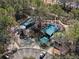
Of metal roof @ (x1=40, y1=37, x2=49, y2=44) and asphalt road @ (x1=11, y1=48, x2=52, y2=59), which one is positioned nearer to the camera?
asphalt road @ (x1=11, y1=48, x2=52, y2=59)

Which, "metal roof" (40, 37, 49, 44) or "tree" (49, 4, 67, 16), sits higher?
"tree" (49, 4, 67, 16)

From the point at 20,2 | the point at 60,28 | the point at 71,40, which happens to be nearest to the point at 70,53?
the point at 71,40

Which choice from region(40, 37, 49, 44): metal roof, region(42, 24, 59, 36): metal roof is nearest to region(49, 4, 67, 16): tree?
region(42, 24, 59, 36): metal roof

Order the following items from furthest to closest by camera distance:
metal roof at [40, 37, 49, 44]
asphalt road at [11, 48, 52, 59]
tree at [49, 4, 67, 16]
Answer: tree at [49, 4, 67, 16]
metal roof at [40, 37, 49, 44]
asphalt road at [11, 48, 52, 59]

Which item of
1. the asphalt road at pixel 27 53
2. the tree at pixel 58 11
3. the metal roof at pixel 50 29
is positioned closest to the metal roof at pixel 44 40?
the metal roof at pixel 50 29

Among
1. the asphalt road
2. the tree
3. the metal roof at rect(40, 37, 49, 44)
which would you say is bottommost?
the asphalt road

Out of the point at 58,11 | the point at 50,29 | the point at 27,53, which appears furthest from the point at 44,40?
the point at 58,11

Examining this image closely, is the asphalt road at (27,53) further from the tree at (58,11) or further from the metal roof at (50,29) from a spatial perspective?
the tree at (58,11)

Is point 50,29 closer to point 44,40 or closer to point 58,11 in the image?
point 44,40

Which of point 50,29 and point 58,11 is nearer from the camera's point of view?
point 50,29

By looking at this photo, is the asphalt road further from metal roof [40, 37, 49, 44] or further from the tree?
the tree

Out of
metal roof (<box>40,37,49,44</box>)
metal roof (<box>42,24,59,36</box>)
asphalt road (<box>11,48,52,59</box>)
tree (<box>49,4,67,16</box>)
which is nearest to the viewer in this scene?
asphalt road (<box>11,48,52,59</box>)
